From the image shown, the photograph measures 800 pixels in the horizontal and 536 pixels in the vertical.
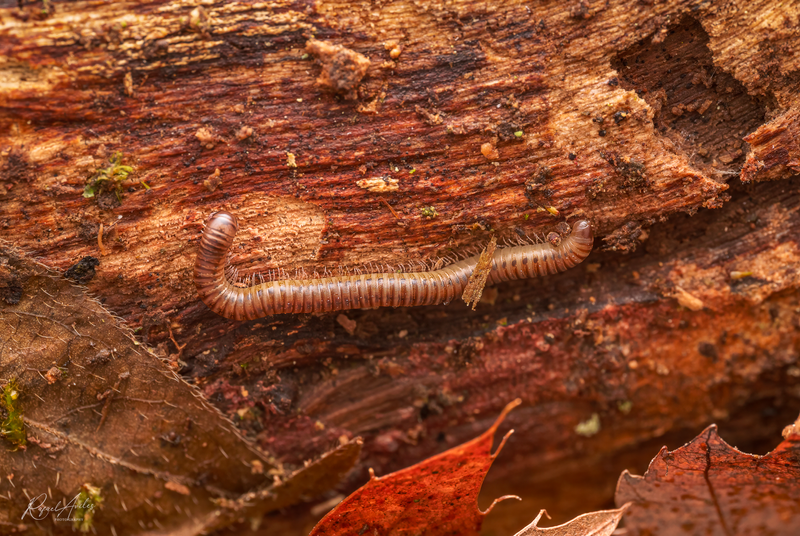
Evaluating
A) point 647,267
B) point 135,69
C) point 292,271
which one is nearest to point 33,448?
point 292,271

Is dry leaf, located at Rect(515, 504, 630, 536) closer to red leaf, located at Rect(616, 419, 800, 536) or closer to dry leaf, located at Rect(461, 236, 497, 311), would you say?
red leaf, located at Rect(616, 419, 800, 536)

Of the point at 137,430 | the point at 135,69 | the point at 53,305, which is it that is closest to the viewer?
the point at 135,69

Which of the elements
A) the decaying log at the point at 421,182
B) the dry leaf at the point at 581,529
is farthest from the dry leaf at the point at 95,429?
the dry leaf at the point at 581,529

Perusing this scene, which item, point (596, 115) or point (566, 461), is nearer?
point (596, 115)

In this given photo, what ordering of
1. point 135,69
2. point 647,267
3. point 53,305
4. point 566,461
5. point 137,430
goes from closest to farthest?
point 135,69 < point 53,305 < point 137,430 < point 647,267 < point 566,461

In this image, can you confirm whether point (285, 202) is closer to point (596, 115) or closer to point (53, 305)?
point (53, 305)

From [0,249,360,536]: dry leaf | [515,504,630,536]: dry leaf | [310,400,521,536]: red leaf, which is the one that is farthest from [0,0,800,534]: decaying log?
[515,504,630,536]: dry leaf

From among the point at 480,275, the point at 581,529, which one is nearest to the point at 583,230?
the point at 480,275
